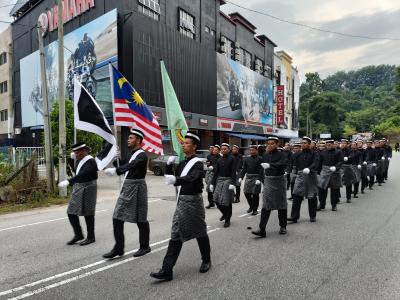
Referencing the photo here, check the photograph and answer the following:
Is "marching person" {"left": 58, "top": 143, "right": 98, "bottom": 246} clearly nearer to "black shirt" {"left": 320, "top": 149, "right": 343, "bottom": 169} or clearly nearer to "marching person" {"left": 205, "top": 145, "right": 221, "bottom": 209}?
"marching person" {"left": 205, "top": 145, "right": 221, "bottom": 209}

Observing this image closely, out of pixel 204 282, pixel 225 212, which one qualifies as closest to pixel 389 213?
pixel 225 212

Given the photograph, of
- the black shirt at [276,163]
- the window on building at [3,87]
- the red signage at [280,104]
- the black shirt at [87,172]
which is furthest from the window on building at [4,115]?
the black shirt at [276,163]

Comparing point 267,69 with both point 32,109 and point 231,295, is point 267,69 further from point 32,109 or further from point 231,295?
point 231,295

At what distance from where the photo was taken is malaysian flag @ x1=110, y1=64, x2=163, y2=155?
638cm

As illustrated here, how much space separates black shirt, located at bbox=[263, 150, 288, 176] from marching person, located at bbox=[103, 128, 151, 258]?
2.67 meters

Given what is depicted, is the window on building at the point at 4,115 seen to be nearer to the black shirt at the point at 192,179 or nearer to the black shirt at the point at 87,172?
the black shirt at the point at 87,172

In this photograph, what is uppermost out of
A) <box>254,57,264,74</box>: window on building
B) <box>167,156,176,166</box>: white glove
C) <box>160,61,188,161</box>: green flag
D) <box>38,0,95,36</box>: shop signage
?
<box>38,0,95,36</box>: shop signage

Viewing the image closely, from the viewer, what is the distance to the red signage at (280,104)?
146 feet

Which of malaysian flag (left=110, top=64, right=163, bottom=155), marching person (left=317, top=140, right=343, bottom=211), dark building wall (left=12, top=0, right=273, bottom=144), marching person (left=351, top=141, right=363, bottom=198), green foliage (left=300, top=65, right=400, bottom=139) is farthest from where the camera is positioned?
green foliage (left=300, top=65, right=400, bottom=139)

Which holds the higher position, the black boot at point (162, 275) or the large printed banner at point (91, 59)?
the large printed banner at point (91, 59)

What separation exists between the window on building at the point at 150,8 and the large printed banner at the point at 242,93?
25.6ft

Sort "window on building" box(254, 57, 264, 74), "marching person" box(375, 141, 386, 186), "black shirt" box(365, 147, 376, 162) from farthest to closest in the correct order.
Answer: "window on building" box(254, 57, 264, 74), "marching person" box(375, 141, 386, 186), "black shirt" box(365, 147, 376, 162)

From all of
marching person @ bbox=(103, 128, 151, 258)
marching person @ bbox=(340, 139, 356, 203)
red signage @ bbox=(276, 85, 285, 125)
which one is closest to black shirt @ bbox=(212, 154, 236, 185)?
marching person @ bbox=(103, 128, 151, 258)

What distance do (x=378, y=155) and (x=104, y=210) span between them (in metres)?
11.3
